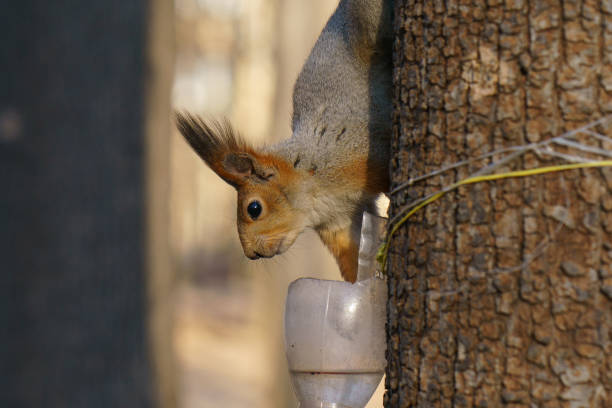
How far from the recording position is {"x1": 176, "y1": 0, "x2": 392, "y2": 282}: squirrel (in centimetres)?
179

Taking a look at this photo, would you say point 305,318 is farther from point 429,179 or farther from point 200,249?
point 200,249

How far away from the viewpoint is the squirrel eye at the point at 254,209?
1966 mm

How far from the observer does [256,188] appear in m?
1.96

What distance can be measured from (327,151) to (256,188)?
20 cm

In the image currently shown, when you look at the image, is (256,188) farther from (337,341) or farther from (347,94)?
(337,341)

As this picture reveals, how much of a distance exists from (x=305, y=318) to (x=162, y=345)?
2.79m

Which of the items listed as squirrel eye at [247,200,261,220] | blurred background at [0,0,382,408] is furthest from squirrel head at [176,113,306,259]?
blurred background at [0,0,382,408]

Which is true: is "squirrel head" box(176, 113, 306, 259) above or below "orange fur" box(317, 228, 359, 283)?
above

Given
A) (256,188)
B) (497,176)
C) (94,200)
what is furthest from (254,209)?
(94,200)

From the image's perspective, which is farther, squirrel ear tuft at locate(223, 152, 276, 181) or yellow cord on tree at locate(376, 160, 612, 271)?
squirrel ear tuft at locate(223, 152, 276, 181)

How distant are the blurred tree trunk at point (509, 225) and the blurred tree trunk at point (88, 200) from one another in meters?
2.90

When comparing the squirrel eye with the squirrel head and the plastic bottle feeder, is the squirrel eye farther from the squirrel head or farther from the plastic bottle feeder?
the plastic bottle feeder

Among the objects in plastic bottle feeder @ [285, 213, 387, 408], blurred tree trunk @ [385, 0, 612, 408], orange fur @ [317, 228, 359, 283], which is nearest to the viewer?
blurred tree trunk @ [385, 0, 612, 408]

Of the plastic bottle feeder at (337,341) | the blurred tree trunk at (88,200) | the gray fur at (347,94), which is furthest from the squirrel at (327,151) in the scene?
the blurred tree trunk at (88,200)
